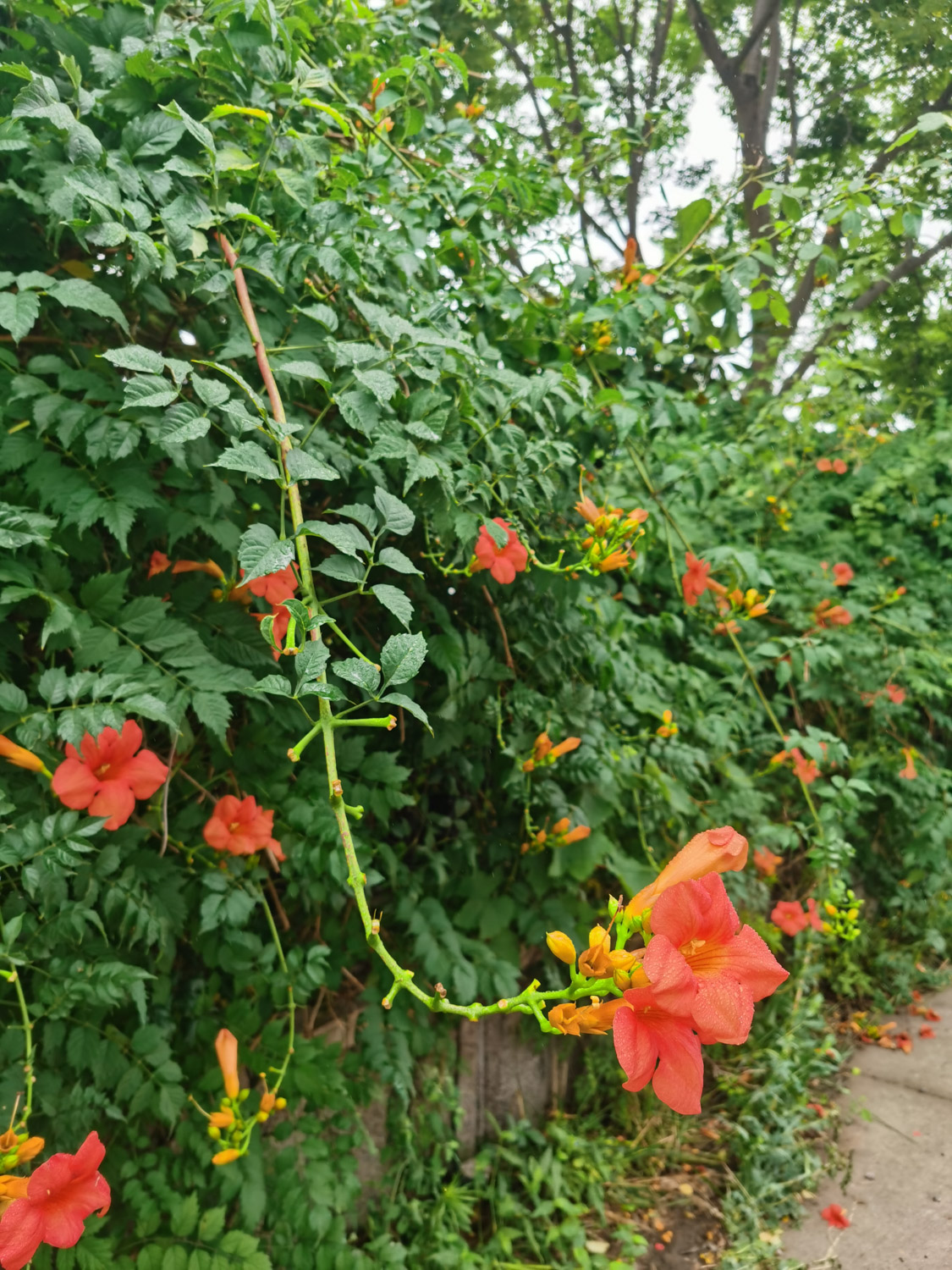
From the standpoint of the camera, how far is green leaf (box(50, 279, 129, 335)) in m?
1.22

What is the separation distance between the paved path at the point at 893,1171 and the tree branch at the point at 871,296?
123 inches

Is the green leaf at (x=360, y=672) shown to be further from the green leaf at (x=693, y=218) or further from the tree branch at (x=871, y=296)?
the tree branch at (x=871, y=296)

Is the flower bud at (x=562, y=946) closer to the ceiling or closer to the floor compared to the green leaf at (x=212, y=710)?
closer to the floor

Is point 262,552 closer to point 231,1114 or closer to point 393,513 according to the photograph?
point 393,513

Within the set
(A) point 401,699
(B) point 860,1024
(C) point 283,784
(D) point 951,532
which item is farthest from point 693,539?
(A) point 401,699

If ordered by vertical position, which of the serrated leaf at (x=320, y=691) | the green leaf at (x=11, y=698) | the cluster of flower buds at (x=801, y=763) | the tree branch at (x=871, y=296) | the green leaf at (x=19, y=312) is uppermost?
the tree branch at (x=871, y=296)

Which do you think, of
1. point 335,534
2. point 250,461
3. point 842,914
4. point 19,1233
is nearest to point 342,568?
point 335,534

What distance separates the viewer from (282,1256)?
177cm

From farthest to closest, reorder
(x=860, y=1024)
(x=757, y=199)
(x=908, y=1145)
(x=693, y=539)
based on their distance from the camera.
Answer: (x=693, y=539)
(x=860, y=1024)
(x=908, y=1145)
(x=757, y=199)

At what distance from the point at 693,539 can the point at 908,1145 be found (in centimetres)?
245

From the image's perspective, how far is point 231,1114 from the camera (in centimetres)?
139

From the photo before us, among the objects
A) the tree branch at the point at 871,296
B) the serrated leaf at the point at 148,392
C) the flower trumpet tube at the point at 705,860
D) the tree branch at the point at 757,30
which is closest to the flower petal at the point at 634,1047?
the flower trumpet tube at the point at 705,860

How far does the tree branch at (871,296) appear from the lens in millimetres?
3898

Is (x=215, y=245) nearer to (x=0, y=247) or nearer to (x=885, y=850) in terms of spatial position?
(x=0, y=247)
